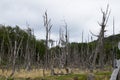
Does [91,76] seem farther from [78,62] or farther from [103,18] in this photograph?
[78,62]

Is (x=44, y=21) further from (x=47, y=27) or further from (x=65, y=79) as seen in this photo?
(x=65, y=79)

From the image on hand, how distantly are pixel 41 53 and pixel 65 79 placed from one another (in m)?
56.1

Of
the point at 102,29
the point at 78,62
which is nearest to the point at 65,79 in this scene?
the point at 102,29

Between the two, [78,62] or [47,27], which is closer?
[47,27]

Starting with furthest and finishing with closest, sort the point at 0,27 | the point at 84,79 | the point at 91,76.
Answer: the point at 0,27
the point at 84,79
the point at 91,76

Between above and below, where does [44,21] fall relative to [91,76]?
above

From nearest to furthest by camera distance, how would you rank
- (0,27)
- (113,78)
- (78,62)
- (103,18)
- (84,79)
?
(113,78)
(84,79)
(103,18)
(78,62)
(0,27)

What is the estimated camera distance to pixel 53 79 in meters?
26.2

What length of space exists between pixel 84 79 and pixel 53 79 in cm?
264

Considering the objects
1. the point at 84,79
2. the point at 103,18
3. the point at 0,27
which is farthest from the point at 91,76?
the point at 0,27

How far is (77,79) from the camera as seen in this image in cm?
2523


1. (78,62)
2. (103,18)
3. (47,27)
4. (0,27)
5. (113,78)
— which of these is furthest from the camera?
(0,27)

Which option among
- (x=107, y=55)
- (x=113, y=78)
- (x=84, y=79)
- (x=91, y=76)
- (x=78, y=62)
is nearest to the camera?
(x=113, y=78)

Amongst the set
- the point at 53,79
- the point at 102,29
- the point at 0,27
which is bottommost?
the point at 53,79
